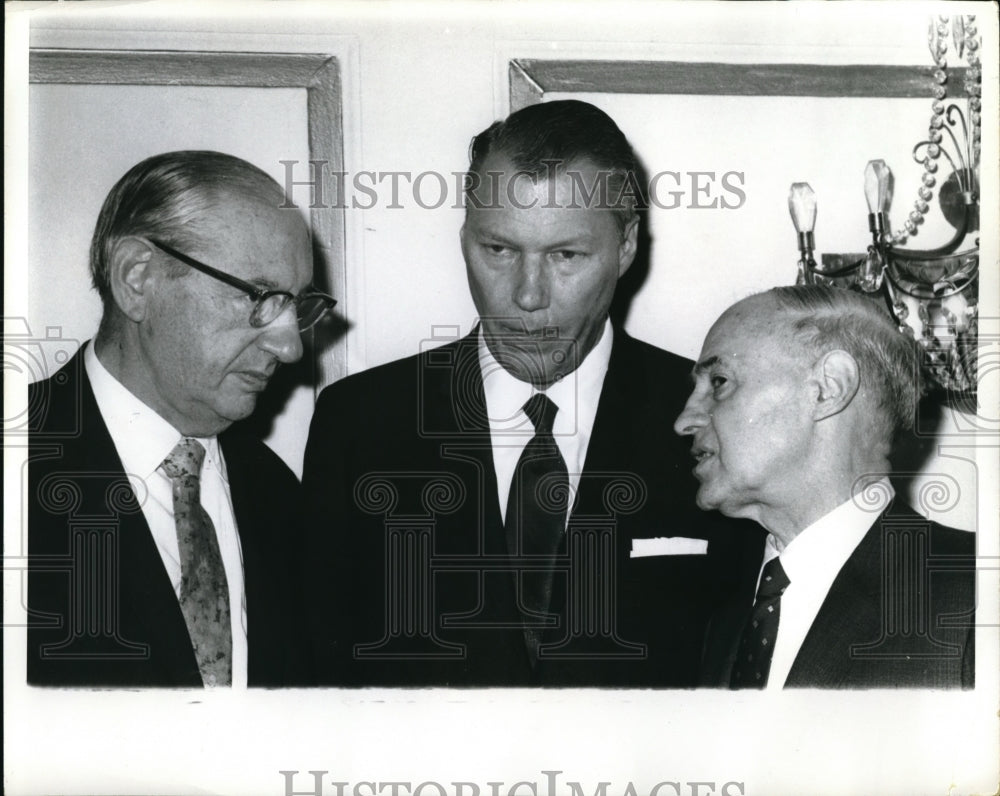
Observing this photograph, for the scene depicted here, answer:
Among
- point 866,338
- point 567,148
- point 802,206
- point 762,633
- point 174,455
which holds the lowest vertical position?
point 762,633

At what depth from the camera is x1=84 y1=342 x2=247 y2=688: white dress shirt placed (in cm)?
240

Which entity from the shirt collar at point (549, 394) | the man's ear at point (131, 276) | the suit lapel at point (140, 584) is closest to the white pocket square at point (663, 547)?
the shirt collar at point (549, 394)

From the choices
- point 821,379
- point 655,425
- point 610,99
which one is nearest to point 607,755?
point 655,425

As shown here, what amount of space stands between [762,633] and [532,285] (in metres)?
0.83

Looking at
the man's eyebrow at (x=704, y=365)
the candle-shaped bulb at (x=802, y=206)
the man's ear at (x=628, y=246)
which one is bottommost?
the man's eyebrow at (x=704, y=365)

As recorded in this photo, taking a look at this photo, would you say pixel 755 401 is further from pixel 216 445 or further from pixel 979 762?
pixel 216 445

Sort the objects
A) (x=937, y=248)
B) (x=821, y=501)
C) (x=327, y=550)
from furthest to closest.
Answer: (x=937, y=248) → (x=327, y=550) → (x=821, y=501)

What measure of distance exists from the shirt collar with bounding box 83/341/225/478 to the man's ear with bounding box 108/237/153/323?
135 mm

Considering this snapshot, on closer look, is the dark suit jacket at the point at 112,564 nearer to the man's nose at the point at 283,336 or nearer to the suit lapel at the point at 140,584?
the suit lapel at the point at 140,584

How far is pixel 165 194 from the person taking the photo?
2.42 meters

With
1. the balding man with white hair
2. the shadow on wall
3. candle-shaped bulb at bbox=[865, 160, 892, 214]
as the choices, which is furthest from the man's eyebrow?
the shadow on wall

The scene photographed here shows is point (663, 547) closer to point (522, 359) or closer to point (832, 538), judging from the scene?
point (832, 538)

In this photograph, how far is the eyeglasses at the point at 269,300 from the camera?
238cm

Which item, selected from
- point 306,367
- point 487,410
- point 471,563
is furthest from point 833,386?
point 306,367
